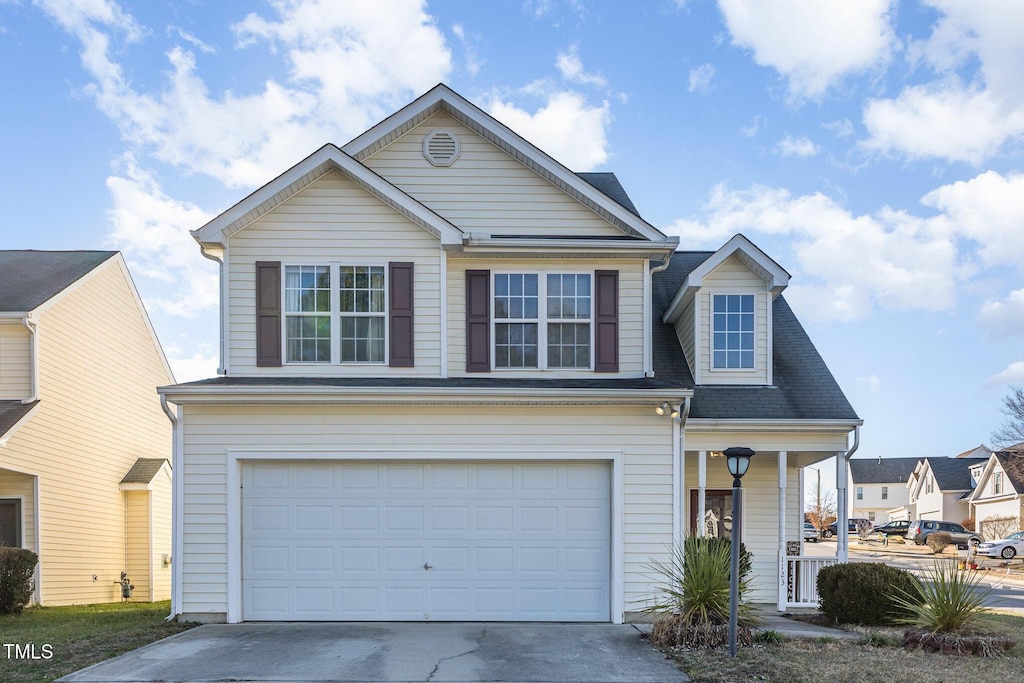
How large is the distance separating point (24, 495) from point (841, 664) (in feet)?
49.9

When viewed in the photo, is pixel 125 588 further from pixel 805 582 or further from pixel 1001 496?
pixel 1001 496

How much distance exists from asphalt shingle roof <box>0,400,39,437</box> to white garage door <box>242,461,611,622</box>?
630 centimetres

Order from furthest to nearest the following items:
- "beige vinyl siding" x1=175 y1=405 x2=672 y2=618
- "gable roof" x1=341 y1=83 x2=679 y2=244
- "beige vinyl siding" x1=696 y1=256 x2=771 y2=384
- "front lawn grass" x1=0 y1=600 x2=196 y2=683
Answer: "beige vinyl siding" x1=696 y1=256 x2=771 y2=384, "gable roof" x1=341 y1=83 x2=679 y2=244, "beige vinyl siding" x1=175 y1=405 x2=672 y2=618, "front lawn grass" x1=0 y1=600 x2=196 y2=683

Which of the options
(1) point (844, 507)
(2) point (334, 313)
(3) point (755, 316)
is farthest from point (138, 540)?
(1) point (844, 507)

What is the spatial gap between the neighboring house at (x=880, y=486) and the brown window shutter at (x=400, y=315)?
68741mm

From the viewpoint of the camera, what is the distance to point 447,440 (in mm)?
11969

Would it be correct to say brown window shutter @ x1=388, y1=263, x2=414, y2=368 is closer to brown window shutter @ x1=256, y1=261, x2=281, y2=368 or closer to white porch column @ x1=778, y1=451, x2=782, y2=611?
brown window shutter @ x1=256, y1=261, x2=281, y2=368

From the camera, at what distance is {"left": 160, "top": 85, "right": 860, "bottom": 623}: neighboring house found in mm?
11773

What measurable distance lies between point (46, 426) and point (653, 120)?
1351 centimetres

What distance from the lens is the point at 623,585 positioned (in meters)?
11.7

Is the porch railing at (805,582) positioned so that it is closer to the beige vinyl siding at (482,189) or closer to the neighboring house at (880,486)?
the beige vinyl siding at (482,189)

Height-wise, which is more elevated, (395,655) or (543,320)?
(543,320)

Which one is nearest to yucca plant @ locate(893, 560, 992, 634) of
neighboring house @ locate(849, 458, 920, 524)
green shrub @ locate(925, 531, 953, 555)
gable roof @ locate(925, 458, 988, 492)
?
green shrub @ locate(925, 531, 953, 555)

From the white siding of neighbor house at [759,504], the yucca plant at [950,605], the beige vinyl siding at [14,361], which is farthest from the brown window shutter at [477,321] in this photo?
the beige vinyl siding at [14,361]
